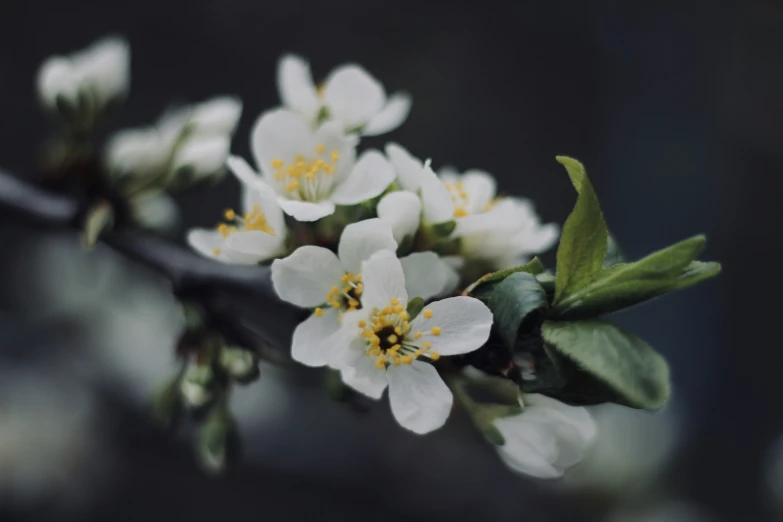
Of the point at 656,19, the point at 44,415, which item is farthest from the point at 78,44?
the point at 656,19

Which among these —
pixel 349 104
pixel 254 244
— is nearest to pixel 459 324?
pixel 254 244

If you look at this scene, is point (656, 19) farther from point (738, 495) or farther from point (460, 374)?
point (460, 374)

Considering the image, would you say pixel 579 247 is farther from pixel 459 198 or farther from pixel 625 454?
pixel 625 454

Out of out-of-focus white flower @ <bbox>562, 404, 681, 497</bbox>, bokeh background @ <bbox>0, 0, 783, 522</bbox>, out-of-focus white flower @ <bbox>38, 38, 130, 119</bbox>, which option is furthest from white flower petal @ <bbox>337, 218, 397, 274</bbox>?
out-of-focus white flower @ <bbox>562, 404, 681, 497</bbox>

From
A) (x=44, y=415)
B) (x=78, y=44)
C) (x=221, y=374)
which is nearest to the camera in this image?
(x=221, y=374)

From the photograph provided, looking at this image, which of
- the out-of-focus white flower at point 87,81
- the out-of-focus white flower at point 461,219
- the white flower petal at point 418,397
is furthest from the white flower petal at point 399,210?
the out-of-focus white flower at point 87,81

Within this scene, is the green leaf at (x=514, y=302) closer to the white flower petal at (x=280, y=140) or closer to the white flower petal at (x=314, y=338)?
the white flower petal at (x=314, y=338)

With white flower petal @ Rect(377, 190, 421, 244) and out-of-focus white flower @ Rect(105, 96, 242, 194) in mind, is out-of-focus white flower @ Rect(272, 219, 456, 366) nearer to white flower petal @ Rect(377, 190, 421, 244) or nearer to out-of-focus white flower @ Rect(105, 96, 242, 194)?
white flower petal @ Rect(377, 190, 421, 244)
